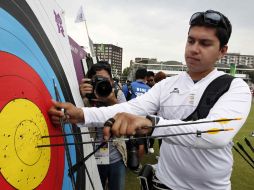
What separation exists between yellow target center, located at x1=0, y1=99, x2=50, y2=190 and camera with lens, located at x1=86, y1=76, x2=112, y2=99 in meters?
0.79

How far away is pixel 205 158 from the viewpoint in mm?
1880

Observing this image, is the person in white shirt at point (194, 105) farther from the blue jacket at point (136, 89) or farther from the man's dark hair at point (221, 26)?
the blue jacket at point (136, 89)

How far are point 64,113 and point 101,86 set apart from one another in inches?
24.4

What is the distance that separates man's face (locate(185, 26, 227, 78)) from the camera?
6.43ft

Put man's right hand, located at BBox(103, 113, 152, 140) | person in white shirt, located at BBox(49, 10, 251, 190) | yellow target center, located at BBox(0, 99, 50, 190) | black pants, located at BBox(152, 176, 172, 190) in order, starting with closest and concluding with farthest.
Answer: yellow target center, located at BBox(0, 99, 50, 190) < man's right hand, located at BBox(103, 113, 152, 140) < person in white shirt, located at BBox(49, 10, 251, 190) < black pants, located at BBox(152, 176, 172, 190)

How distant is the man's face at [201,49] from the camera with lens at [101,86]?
0.56 m

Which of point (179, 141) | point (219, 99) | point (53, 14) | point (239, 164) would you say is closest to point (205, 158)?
point (219, 99)

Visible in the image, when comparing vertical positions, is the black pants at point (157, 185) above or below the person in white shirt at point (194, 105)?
below

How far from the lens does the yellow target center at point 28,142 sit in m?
1.28

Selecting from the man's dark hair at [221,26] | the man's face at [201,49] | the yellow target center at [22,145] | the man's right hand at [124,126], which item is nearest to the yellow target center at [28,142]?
the yellow target center at [22,145]

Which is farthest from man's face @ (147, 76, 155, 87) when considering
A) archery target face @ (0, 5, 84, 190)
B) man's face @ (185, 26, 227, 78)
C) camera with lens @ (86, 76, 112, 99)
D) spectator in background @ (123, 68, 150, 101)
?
archery target face @ (0, 5, 84, 190)

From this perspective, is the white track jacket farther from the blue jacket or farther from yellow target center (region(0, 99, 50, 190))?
the blue jacket

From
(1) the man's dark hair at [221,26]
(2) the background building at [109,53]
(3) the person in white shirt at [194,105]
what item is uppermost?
(1) the man's dark hair at [221,26]

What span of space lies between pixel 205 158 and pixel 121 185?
1.37 meters
